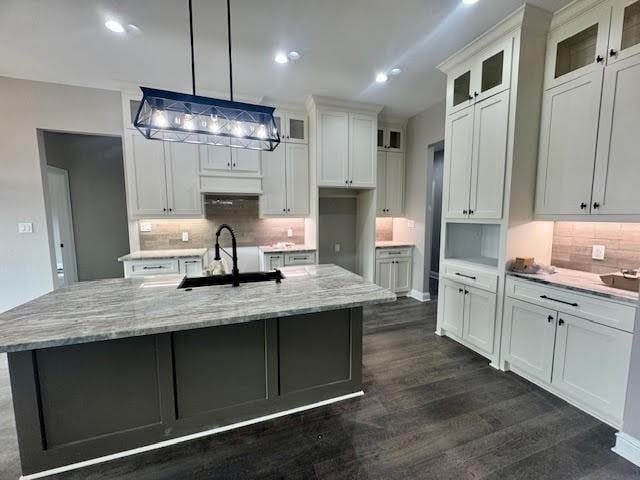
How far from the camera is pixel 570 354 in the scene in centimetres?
202

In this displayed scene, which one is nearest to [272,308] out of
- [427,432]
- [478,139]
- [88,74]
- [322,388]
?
[322,388]

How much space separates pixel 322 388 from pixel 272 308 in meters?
0.95

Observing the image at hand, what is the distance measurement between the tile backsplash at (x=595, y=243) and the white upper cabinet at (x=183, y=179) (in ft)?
13.5

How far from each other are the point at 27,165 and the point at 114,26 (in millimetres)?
2244

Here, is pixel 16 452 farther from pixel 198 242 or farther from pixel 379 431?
pixel 198 242

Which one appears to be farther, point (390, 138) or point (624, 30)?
point (390, 138)

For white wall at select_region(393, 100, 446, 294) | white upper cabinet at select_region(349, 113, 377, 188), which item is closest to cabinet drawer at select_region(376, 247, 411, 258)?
white wall at select_region(393, 100, 446, 294)

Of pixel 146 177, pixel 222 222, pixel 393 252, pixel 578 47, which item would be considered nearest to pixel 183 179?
pixel 146 177

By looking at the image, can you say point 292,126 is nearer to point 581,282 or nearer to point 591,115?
point 591,115

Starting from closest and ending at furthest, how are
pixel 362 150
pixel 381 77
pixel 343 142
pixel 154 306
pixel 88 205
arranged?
pixel 154 306 → pixel 381 77 → pixel 343 142 → pixel 362 150 → pixel 88 205

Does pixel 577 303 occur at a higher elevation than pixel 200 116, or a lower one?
lower

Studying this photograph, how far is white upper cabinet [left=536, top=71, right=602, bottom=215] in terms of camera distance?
6.70 feet

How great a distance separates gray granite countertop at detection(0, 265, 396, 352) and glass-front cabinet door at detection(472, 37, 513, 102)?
2.13 meters

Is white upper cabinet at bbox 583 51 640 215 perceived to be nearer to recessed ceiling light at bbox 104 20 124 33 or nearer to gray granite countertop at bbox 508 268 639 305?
gray granite countertop at bbox 508 268 639 305
